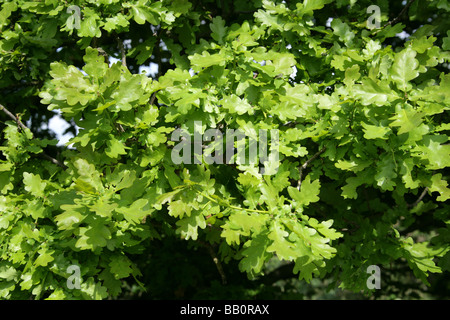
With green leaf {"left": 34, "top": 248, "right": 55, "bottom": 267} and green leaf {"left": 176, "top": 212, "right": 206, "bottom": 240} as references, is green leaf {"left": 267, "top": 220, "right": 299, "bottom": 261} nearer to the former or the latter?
green leaf {"left": 176, "top": 212, "right": 206, "bottom": 240}

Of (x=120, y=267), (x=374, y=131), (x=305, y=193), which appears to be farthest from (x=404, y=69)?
(x=120, y=267)

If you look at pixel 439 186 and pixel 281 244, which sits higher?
pixel 439 186

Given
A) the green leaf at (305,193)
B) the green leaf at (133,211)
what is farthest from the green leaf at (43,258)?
the green leaf at (305,193)

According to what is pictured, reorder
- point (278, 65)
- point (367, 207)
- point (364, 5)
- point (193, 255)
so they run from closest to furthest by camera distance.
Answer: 1. point (278, 65)
2. point (364, 5)
3. point (367, 207)
4. point (193, 255)

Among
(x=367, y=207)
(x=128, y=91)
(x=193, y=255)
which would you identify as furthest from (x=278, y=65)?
(x=193, y=255)

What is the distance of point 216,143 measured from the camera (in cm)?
253

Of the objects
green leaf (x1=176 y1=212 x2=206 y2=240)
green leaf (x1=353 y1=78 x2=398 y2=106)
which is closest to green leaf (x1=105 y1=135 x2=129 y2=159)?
green leaf (x1=176 y1=212 x2=206 y2=240)

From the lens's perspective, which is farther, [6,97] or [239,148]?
[6,97]

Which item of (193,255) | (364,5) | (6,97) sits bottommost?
(193,255)

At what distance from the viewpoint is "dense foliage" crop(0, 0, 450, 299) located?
2244mm

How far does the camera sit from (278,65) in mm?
2627

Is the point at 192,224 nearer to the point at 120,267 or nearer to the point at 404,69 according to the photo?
the point at 120,267

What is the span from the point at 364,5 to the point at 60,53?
2419mm
